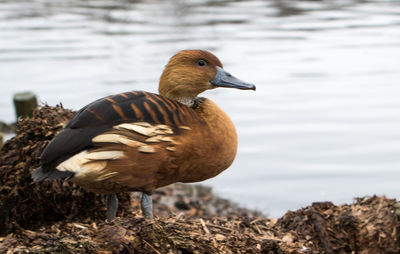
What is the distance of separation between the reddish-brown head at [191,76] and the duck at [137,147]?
0.06 meters

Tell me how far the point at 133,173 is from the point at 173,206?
396 cm

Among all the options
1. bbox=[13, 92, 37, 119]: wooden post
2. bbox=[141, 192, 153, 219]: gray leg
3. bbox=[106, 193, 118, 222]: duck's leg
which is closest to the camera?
bbox=[141, 192, 153, 219]: gray leg

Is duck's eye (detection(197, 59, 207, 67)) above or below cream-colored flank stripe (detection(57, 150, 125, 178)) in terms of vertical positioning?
above

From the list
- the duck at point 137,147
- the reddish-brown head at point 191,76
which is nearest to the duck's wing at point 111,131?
the duck at point 137,147

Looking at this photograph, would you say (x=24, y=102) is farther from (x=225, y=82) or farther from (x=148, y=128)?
(x=148, y=128)

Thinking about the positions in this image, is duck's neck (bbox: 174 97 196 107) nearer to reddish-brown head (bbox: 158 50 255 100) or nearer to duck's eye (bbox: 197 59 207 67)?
reddish-brown head (bbox: 158 50 255 100)

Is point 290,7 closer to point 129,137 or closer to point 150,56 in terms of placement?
point 150,56

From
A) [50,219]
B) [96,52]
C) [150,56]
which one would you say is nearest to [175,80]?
[50,219]

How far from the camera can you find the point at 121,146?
12.4 ft

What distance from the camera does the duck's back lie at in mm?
3744

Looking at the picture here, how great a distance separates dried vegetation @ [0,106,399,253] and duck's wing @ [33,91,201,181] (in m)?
0.43

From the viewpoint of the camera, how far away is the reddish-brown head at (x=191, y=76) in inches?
171

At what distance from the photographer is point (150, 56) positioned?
1409 centimetres

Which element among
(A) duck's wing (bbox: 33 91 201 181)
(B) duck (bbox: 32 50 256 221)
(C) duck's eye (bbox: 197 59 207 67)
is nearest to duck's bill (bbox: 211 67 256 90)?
(C) duck's eye (bbox: 197 59 207 67)
